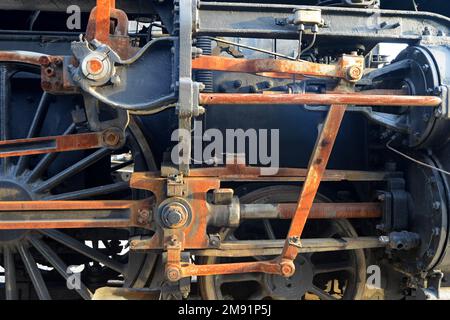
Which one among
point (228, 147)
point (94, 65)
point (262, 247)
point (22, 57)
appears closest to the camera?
point (94, 65)

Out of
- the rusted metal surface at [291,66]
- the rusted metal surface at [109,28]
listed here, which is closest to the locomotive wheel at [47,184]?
the rusted metal surface at [109,28]

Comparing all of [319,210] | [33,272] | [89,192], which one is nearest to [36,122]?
[89,192]

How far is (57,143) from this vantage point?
235 cm

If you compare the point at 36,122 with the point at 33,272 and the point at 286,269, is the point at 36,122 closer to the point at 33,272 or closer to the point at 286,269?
the point at 33,272

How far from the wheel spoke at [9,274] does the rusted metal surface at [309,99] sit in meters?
1.63

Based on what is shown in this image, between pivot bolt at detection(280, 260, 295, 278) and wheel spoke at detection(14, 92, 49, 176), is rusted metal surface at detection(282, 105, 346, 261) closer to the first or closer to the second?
pivot bolt at detection(280, 260, 295, 278)

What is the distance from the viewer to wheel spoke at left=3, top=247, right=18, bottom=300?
8.71ft

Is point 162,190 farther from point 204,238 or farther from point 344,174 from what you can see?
point 344,174

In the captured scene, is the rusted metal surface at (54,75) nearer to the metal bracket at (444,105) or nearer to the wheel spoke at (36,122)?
the wheel spoke at (36,122)

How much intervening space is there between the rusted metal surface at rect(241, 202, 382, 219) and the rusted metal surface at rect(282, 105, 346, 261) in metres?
0.17

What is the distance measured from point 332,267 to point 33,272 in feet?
6.11

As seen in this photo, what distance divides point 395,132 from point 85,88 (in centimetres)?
172

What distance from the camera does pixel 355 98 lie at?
79.4 inches

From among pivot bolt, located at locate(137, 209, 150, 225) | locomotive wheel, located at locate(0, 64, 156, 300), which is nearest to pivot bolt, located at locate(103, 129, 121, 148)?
locomotive wheel, located at locate(0, 64, 156, 300)
